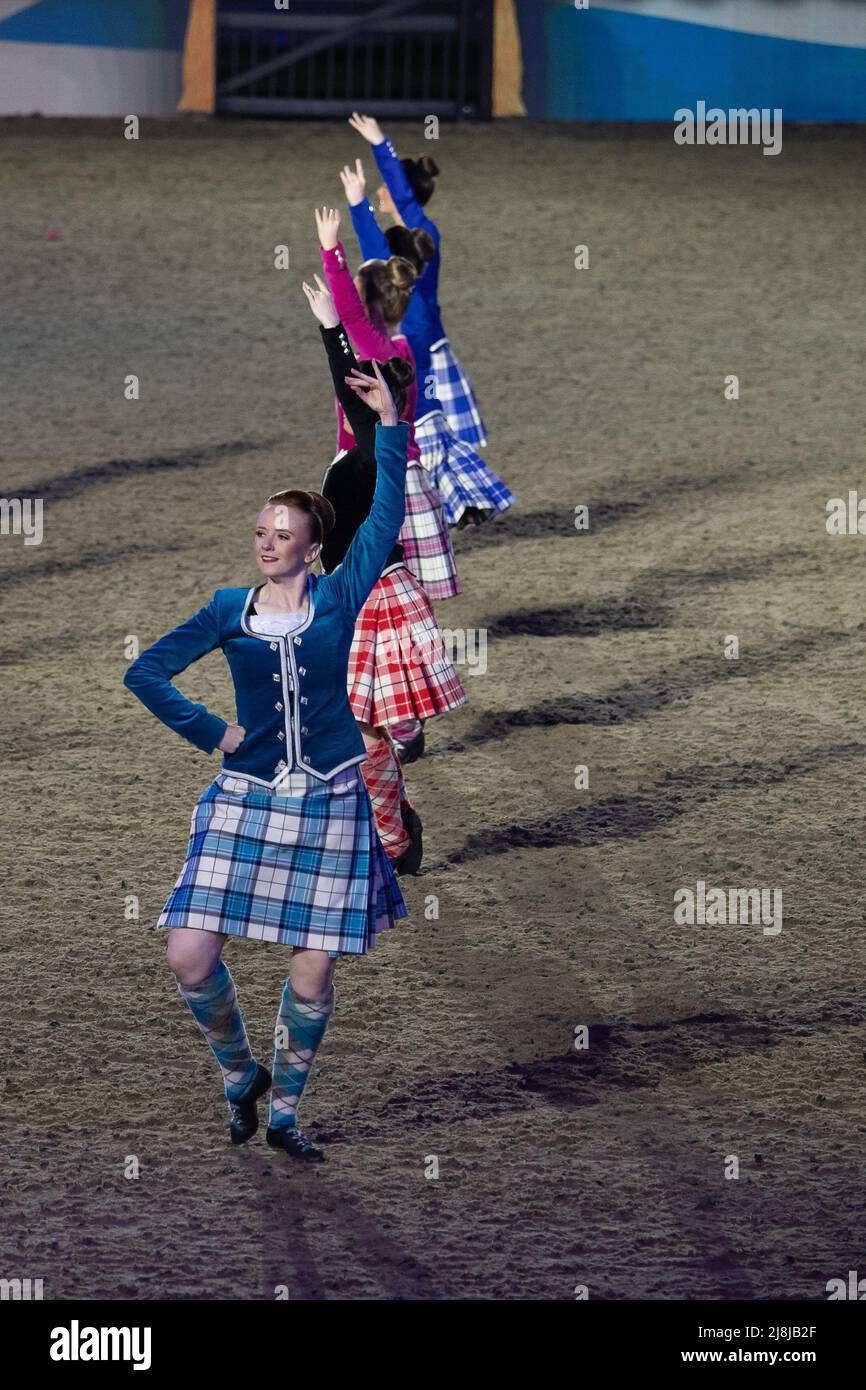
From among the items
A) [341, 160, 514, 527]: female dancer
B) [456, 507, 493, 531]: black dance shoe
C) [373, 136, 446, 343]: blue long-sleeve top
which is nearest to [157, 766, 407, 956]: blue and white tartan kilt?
[341, 160, 514, 527]: female dancer

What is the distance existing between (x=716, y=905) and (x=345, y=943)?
202cm

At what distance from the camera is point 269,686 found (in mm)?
4852

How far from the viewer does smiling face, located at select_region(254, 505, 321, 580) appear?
15.7 feet

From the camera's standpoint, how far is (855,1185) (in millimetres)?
4902

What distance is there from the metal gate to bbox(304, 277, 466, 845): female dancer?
53.8 ft

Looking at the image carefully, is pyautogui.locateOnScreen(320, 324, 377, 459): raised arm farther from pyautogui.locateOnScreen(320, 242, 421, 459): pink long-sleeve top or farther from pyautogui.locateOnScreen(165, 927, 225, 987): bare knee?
pyautogui.locateOnScreen(165, 927, 225, 987): bare knee

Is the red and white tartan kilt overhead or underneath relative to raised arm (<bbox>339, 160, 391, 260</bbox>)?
underneath

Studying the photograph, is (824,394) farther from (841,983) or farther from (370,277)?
(841,983)

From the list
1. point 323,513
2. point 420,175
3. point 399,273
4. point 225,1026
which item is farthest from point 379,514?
point 420,175

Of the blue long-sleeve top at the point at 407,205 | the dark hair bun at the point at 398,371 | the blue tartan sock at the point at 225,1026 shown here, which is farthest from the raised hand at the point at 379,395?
the blue long-sleeve top at the point at 407,205

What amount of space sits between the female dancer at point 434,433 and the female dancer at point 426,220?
61mm

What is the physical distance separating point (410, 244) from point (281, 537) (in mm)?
3808

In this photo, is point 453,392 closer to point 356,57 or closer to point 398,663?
point 398,663

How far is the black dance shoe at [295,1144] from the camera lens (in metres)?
4.99
